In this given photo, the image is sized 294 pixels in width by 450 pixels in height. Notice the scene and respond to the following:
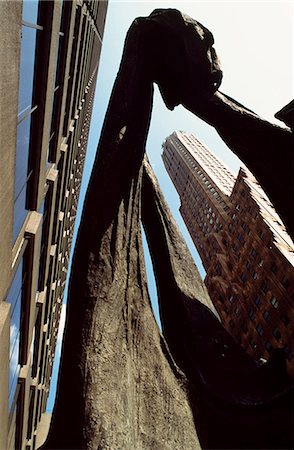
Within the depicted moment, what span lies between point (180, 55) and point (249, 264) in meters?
A: 29.4

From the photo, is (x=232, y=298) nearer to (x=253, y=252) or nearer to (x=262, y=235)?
(x=253, y=252)

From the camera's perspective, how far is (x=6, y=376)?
9.38m

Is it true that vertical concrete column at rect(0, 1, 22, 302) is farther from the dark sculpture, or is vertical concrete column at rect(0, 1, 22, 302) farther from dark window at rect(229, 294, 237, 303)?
dark window at rect(229, 294, 237, 303)

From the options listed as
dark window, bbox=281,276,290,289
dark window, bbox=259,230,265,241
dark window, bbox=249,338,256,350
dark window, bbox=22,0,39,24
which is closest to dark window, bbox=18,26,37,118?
dark window, bbox=22,0,39,24

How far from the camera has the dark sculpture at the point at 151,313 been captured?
6.52 ft

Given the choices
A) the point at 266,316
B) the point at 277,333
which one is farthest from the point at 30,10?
the point at 266,316

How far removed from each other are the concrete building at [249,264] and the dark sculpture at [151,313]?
553 inches

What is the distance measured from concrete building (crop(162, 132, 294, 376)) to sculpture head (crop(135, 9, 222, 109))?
48.5 ft

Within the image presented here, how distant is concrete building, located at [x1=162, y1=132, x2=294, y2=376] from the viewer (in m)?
24.9

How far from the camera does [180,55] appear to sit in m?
2.75

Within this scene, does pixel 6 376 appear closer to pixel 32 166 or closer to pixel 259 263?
pixel 32 166

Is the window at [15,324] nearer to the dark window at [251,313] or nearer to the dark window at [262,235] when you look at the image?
the dark window at [251,313]

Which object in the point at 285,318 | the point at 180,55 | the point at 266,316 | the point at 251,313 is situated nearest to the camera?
the point at 180,55

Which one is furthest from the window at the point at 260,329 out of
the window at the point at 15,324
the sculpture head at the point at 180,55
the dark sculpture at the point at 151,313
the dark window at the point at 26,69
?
the sculpture head at the point at 180,55
